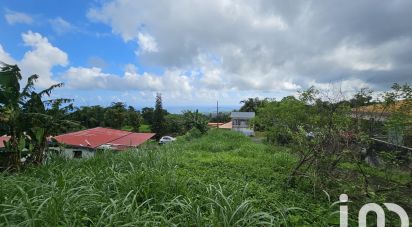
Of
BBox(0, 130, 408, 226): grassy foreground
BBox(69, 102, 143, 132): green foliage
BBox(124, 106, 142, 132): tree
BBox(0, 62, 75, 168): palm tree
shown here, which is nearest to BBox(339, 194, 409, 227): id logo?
BBox(0, 130, 408, 226): grassy foreground

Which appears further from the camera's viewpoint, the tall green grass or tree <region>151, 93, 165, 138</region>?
tree <region>151, 93, 165, 138</region>

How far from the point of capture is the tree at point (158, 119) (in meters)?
43.5

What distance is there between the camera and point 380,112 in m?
7.52

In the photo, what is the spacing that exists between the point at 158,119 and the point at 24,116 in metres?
37.4

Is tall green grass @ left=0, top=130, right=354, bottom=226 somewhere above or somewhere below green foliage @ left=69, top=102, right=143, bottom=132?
below

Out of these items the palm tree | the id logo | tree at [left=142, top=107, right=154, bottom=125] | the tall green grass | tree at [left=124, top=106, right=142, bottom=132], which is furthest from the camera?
tree at [left=142, top=107, right=154, bottom=125]

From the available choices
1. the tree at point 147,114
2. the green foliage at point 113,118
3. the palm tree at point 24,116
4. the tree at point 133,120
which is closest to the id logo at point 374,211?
the palm tree at point 24,116

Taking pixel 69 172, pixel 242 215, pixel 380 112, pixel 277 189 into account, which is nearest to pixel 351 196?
pixel 277 189

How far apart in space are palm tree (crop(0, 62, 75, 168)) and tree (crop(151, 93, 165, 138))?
Answer: 3621 cm

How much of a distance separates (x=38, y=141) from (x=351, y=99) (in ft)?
25.2

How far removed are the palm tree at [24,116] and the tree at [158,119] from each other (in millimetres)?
36209

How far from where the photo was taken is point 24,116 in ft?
21.8

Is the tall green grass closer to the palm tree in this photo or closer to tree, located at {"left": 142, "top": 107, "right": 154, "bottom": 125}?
the palm tree

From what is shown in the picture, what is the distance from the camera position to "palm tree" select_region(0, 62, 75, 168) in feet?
21.3
